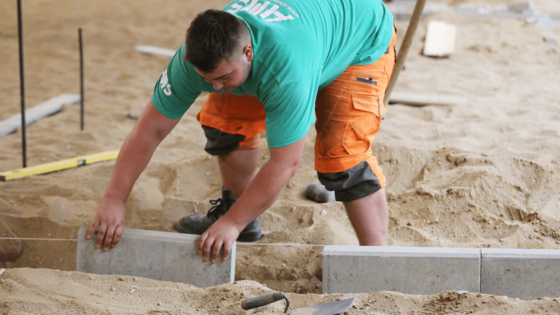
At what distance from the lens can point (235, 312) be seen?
1698 millimetres

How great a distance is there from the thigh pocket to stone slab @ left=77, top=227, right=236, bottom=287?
2.18ft

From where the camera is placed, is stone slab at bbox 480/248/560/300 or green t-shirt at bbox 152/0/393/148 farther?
stone slab at bbox 480/248/560/300

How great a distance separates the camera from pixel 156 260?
80.5 inches

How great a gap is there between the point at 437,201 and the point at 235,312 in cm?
135

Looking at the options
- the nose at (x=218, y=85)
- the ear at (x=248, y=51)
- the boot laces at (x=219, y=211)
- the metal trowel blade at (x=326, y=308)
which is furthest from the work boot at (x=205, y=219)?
the ear at (x=248, y=51)

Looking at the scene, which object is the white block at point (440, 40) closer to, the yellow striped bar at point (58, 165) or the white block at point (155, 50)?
the white block at point (155, 50)

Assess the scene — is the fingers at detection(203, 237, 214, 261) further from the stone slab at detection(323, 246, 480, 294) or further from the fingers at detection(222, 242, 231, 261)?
the stone slab at detection(323, 246, 480, 294)

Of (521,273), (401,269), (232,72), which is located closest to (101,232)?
(232,72)

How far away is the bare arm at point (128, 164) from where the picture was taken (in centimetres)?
195

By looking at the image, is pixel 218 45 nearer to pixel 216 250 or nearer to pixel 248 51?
pixel 248 51

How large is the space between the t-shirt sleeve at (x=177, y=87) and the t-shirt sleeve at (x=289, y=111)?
29 centimetres

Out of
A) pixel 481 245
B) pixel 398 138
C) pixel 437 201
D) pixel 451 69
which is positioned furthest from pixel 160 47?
pixel 481 245

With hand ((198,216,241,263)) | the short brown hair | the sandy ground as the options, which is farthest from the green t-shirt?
the sandy ground

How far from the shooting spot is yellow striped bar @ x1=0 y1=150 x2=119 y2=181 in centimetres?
298
